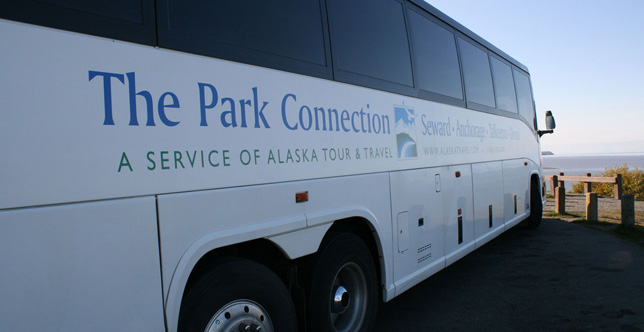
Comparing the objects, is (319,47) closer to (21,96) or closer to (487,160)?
(21,96)

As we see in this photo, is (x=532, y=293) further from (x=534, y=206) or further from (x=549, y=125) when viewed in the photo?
(x=549, y=125)

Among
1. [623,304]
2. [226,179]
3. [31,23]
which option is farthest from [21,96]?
[623,304]

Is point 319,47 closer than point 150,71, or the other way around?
point 150,71

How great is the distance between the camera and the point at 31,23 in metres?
1.72

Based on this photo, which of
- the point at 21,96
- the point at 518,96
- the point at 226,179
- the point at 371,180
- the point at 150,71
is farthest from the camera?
the point at 518,96

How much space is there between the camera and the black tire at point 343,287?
3125 mm

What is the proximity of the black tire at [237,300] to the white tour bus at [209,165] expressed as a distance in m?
0.01

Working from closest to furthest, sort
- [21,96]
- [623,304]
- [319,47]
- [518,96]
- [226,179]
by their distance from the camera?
[21,96], [226,179], [319,47], [623,304], [518,96]

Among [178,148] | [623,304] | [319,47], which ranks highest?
[319,47]

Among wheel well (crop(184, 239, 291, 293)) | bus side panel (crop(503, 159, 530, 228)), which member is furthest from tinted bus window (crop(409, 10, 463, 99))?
wheel well (crop(184, 239, 291, 293))

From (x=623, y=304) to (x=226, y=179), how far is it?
4719mm

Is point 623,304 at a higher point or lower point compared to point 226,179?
lower

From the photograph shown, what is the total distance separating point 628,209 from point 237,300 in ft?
30.8

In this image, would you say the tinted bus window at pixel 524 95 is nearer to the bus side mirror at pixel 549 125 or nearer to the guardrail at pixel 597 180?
the bus side mirror at pixel 549 125
